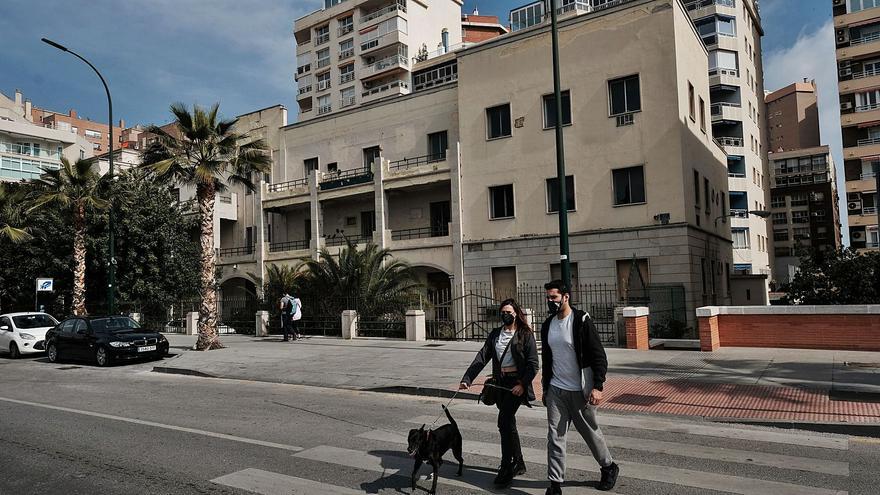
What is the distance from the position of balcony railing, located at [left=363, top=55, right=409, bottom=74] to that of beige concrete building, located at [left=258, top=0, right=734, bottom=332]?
23232 mm

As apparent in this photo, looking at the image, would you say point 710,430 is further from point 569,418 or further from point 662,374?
point 662,374

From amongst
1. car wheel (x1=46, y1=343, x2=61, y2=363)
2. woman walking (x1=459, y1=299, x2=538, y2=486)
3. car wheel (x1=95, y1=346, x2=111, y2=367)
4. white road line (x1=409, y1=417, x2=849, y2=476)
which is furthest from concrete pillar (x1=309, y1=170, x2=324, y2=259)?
woman walking (x1=459, y1=299, x2=538, y2=486)

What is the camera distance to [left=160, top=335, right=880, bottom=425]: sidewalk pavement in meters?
8.62

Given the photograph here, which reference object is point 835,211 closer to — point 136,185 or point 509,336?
point 136,185

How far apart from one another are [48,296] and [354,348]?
19.2 metres

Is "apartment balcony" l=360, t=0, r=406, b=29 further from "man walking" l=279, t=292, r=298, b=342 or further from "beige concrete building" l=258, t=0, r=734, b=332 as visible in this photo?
"man walking" l=279, t=292, r=298, b=342

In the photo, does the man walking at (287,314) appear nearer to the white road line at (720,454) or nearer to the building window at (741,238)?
the white road line at (720,454)

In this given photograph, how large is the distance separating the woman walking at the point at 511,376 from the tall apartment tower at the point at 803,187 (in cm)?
7214

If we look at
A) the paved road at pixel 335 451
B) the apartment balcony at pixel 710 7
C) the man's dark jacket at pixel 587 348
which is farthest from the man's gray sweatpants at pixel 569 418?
the apartment balcony at pixel 710 7

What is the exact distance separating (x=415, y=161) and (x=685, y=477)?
25.4m

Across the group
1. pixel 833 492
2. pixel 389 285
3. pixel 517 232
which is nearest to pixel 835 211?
pixel 517 232

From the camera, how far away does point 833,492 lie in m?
5.12

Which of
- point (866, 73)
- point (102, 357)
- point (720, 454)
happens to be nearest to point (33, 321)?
point (102, 357)

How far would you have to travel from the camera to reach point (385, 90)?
55031 millimetres
